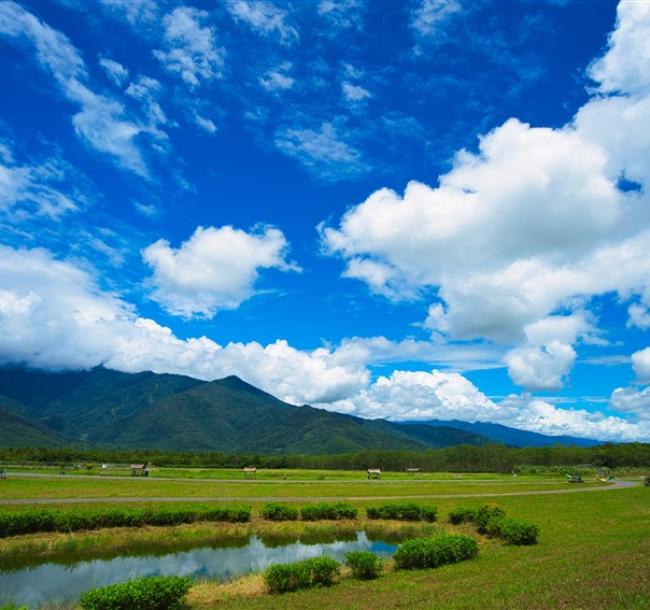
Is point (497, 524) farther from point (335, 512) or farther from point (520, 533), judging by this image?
point (335, 512)

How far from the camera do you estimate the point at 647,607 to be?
14.7 meters

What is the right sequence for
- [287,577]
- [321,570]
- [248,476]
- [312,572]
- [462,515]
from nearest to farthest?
[287,577] < [321,570] < [312,572] < [462,515] < [248,476]

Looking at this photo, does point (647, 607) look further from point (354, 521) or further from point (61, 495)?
point (61, 495)

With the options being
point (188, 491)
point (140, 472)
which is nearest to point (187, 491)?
point (188, 491)

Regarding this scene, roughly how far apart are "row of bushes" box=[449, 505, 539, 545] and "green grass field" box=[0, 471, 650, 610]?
1.07 m

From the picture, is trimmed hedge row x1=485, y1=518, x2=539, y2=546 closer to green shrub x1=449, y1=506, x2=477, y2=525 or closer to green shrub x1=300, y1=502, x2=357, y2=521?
green shrub x1=449, y1=506, x2=477, y2=525

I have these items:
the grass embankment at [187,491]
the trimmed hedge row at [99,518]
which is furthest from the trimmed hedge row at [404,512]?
the grass embankment at [187,491]

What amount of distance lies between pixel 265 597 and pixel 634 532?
83.6ft

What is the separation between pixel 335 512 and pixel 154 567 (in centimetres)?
1985

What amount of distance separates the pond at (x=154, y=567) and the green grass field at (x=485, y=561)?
3.02 metres

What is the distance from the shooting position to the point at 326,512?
1795 inches

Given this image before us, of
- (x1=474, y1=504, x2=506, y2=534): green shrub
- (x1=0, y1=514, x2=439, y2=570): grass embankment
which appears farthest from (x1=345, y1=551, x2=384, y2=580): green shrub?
(x1=474, y1=504, x2=506, y2=534): green shrub

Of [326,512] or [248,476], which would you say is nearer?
[326,512]

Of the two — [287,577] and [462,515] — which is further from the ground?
[462,515]
